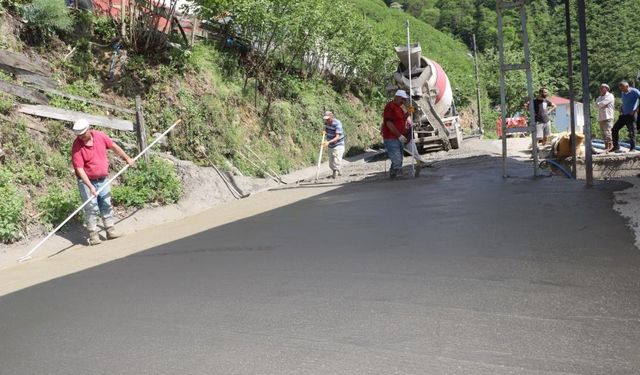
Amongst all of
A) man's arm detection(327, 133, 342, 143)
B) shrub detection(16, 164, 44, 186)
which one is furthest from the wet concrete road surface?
man's arm detection(327, 133, 342, 143)

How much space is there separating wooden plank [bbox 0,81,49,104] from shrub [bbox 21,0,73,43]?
2.65 meters

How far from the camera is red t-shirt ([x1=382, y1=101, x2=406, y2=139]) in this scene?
1150 cm

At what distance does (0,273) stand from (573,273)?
597 centimetres

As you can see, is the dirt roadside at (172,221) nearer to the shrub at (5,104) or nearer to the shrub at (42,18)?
the shrub at (5,104)

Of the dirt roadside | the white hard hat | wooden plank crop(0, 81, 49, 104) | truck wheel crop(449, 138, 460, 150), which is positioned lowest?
the dirt roadside

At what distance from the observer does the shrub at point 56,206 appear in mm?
8094

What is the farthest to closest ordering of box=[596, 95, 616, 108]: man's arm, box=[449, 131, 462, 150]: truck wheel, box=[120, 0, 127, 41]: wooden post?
1. box=[449, 131, 462, 150]: truck wheel
2. box=[120, 0, 127, 41]: wooden post
3. box=[596, 95, 616, 108]: man's arm

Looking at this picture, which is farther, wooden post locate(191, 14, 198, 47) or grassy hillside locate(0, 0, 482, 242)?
wooden post locate(191, 14, 198, 47)

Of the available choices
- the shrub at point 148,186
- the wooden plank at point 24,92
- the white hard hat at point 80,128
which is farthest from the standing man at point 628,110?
the wooden plank at point 24,92

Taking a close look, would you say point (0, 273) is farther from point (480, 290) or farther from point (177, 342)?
point (480, 290)

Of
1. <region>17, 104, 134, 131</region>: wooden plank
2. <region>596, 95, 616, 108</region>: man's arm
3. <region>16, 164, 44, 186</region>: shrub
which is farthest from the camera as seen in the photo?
<region>596, 95, 616, 108</region>: man's arm

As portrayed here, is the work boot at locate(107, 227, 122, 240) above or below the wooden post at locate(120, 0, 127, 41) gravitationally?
below

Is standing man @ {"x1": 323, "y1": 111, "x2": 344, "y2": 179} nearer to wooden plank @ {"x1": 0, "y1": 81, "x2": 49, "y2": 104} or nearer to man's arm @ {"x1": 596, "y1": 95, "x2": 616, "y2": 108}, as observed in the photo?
man's arm @ {"x1": 596, "y1": 95, "x2": 616, "y2": 108}

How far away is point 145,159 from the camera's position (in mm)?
10102
